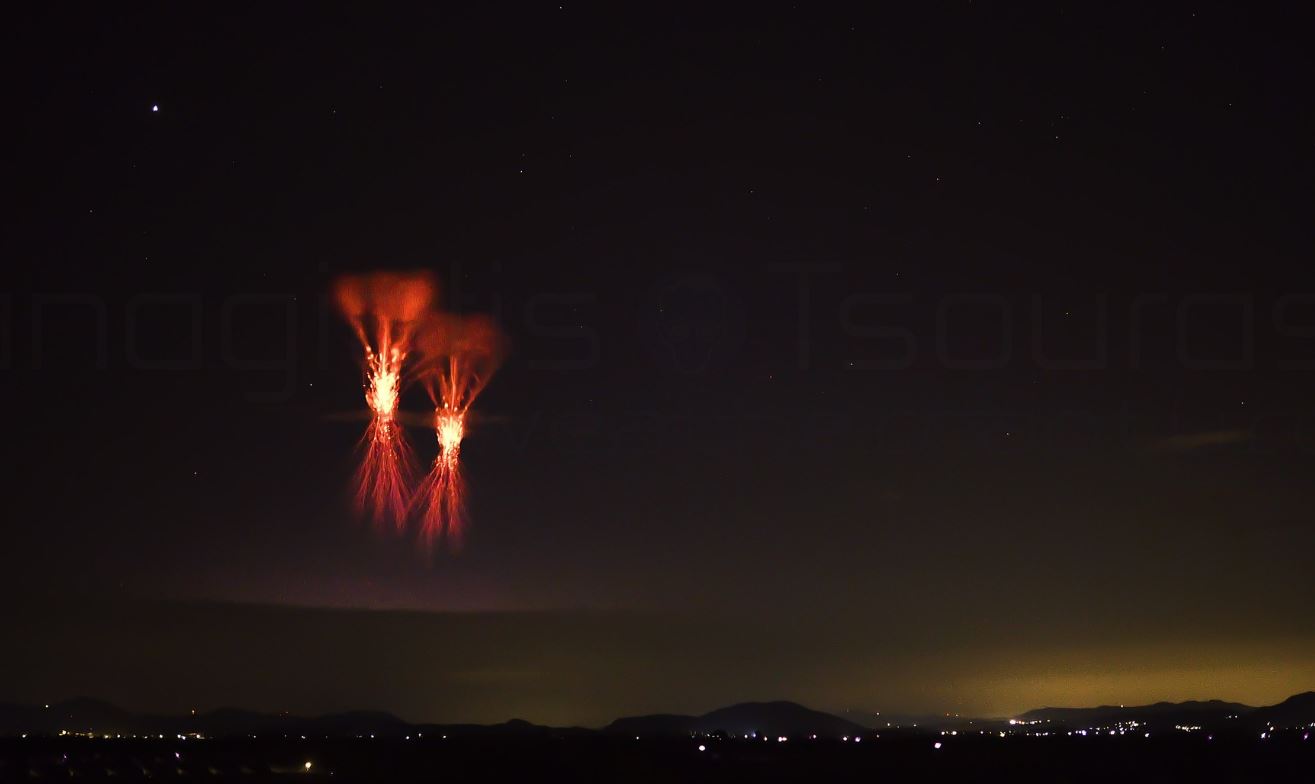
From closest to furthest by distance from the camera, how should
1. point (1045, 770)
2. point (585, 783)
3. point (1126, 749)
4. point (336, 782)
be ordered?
point (336, 782) < point (585, 783) < point (1045, 770) < point (1126, 749)

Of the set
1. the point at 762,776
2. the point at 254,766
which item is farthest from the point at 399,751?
the point at 762,776

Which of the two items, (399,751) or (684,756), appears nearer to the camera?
(684,756)

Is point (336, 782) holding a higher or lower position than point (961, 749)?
higher

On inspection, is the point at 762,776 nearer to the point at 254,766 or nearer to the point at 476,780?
the point at 476,780

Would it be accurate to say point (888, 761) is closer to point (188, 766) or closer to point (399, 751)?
point (399, 751)

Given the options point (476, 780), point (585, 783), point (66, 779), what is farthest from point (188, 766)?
point (585, 783)

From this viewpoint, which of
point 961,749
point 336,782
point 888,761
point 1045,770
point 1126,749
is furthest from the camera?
point 961,749
